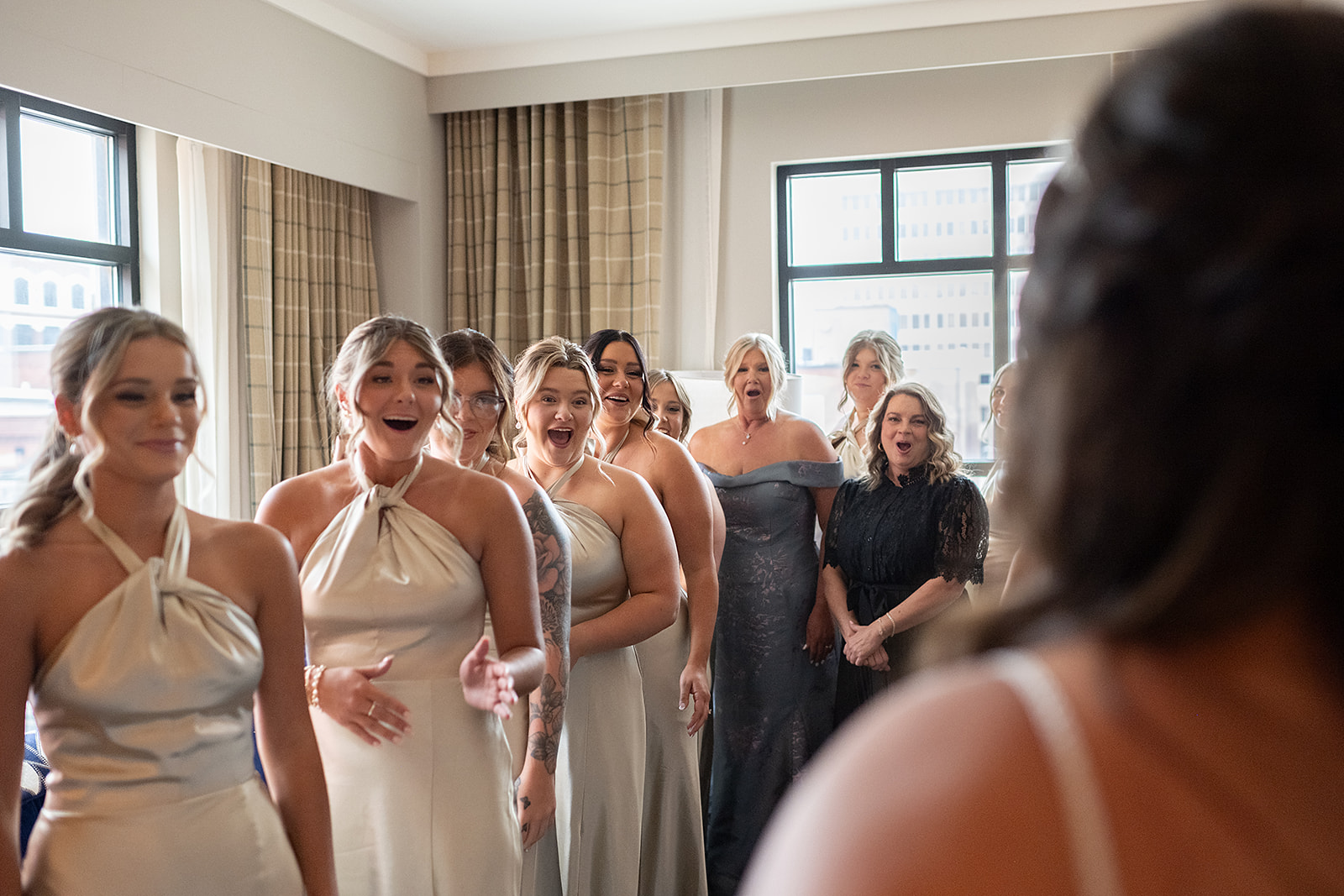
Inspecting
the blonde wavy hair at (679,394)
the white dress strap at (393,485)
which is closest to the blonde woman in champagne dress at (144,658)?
the white dress strap at (393,485)

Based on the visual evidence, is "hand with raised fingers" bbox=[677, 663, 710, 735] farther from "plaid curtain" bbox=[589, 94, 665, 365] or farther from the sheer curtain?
"plaid curtain" bbox=[589, 94, 665, 365]

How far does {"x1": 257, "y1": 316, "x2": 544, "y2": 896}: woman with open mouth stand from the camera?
1808 millimetres

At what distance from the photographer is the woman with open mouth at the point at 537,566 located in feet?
7.16

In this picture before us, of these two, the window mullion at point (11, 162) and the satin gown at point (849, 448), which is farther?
the window mullion at point (11, 162)

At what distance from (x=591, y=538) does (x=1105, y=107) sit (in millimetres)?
2182

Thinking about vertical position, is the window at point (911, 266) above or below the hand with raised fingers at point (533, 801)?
above

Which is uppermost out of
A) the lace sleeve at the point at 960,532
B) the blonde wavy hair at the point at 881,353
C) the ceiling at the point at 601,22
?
the ceiling at the point at 601,22

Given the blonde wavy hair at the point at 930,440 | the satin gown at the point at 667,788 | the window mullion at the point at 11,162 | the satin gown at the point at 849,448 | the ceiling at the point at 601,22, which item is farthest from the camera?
the ceiling at the point at 601,22

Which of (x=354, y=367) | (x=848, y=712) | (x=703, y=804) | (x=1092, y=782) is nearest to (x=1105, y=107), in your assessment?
(x=1092, y=782)

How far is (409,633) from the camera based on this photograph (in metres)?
1.86

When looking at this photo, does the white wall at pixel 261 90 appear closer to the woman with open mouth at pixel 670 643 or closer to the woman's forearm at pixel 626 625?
the woman with open mouth at pixel 670 643

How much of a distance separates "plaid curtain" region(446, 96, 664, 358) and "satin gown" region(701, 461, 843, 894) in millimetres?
2901

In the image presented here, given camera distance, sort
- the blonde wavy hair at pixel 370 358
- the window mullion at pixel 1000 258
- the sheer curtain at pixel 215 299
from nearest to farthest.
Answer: the blonde wavy hair at pixel 370 358, the sheer curtain at pixel 215 299, the window mullion at pixel 1000 258

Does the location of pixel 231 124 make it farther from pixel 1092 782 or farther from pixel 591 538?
pixel 1092 782
